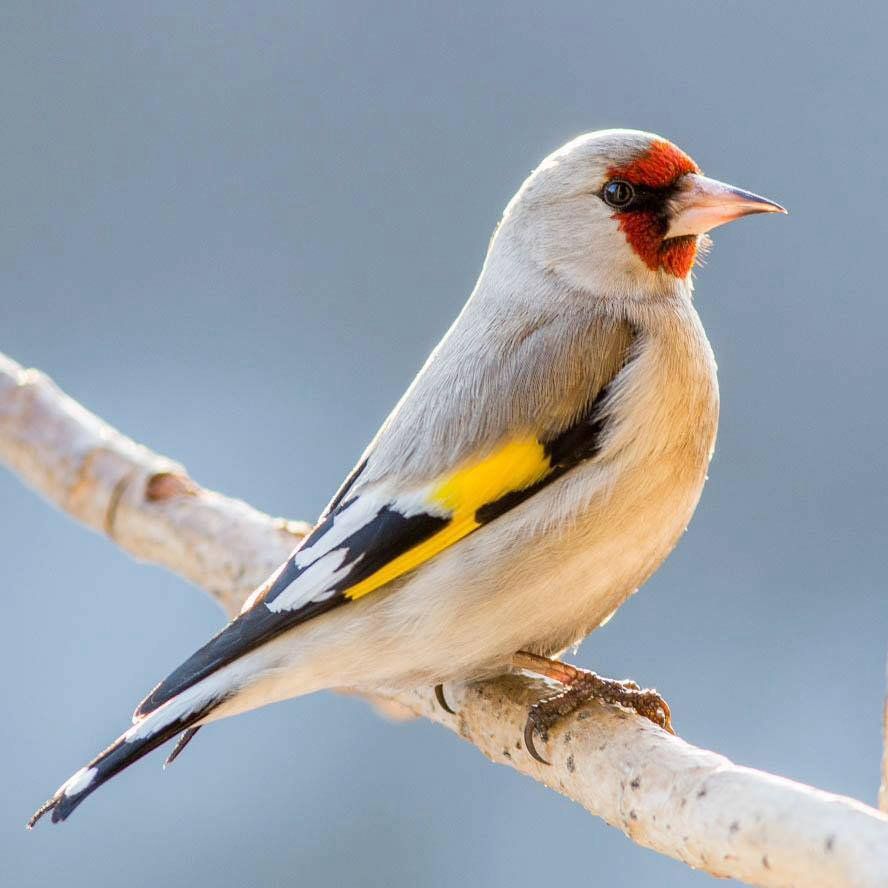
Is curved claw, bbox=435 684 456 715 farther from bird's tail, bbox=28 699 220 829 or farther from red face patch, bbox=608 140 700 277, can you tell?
red face patch, bbox=608 140 700 277

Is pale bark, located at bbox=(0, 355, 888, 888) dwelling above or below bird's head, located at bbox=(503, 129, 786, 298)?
below

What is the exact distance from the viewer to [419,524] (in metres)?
1.65

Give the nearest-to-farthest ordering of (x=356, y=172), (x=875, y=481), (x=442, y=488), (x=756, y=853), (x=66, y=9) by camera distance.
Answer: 1. (x=756, y=853)
2. (x=442, y=488)
3. (x=875, y=481)
4. (x=356, y=172)
5. (x=66, y=9)

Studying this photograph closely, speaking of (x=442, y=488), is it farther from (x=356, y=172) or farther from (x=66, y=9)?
(x=66, y=9)

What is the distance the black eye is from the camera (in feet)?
6.00

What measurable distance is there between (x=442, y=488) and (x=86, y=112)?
223 centimetres

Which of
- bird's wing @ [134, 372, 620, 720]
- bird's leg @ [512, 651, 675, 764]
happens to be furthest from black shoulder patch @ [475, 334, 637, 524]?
bird's leg @ [512, 651, 675, 764]

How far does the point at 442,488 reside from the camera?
166 centimetres

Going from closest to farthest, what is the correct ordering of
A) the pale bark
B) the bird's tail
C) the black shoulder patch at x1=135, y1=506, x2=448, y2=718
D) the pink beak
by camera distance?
the pale bark < the bird's tail < the black shoulder patch at x1=135, y1=506, x2=448, y2=718 < the pink beak

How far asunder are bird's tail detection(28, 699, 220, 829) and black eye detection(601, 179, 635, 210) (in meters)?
0.75

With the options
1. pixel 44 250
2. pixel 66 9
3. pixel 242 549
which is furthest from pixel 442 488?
pixel 66 9

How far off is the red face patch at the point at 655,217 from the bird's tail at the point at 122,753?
29.1 inches

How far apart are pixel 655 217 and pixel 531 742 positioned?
2.12ft

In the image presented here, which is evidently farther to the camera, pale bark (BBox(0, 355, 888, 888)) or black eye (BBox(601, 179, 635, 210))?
black eye (BBox(601, 179, 635, 210))
